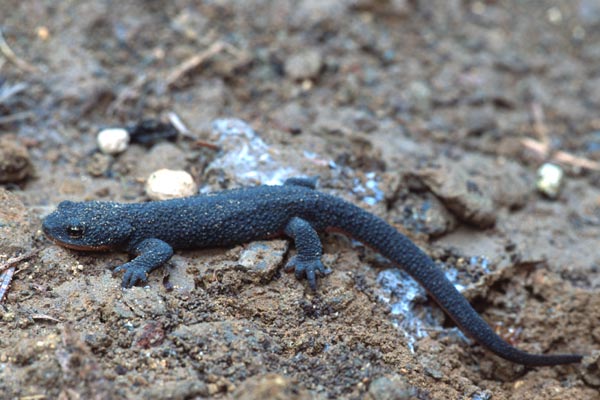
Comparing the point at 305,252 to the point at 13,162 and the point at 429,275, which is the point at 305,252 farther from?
the point at 13,162

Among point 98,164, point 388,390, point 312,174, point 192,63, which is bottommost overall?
point 98,164

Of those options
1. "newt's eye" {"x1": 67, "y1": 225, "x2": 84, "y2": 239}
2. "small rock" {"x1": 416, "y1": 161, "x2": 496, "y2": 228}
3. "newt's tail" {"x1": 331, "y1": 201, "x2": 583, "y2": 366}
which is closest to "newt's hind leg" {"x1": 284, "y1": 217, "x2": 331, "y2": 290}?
"newt's tail" {"x1": 331, "y1": 201, "x2": 583, "y2": 366}

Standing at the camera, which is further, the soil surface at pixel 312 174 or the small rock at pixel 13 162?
the small rock at pixel 13 162

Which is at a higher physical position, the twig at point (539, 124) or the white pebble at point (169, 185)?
the twig at point (539, 124)

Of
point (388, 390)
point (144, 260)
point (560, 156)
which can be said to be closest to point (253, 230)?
point (144, 260)

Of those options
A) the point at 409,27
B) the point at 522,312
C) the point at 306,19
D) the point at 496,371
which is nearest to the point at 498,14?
the point at 409,27

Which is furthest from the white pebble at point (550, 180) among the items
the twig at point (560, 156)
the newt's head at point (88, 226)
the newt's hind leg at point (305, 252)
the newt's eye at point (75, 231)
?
the newt's eye at point (75, 231)

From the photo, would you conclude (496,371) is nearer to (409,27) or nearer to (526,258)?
(526,258)

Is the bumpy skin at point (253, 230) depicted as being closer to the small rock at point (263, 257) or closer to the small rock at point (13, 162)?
the small rock at point (263, 257)
